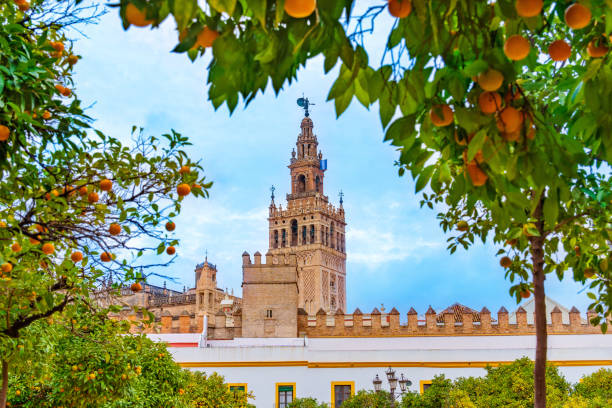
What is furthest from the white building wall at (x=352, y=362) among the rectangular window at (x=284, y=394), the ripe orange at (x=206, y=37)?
the ripe orange at (x=206, y=37)

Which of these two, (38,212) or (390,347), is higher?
(38,212)

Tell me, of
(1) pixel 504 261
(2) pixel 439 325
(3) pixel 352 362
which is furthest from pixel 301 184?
(1) pixel 504 261

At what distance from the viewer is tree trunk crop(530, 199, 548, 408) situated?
9.18 ft

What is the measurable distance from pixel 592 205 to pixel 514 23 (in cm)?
224

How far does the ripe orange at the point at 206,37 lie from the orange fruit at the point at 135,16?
111 millimetres

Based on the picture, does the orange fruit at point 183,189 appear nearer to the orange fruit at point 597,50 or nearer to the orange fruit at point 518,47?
the orange fruit at point 597,50

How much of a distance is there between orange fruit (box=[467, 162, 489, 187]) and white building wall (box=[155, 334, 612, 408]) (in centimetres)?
1579

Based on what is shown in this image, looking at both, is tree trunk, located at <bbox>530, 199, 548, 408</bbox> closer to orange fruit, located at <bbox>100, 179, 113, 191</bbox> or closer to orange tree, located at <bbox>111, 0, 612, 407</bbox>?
orange tree, located at <bbox>111, 0, 612, 407</bbox>

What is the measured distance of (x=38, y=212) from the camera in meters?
3.13

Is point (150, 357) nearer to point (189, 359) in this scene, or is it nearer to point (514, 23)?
point (514, 23)

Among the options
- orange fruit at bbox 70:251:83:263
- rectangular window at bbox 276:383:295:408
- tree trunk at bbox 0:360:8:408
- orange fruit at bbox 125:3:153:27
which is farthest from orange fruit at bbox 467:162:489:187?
rectangular window at bbox 276:383:295:408

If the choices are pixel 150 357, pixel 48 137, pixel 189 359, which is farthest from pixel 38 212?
pixel 189 359

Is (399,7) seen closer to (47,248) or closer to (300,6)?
(300,6)

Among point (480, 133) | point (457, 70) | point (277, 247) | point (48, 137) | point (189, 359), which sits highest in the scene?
point (277, 247)
